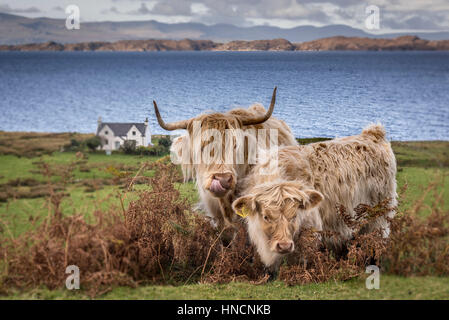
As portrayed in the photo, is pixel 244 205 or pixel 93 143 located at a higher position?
pixel 93 143

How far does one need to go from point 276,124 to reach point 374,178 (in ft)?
6.23

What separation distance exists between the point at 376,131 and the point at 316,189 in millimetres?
2015

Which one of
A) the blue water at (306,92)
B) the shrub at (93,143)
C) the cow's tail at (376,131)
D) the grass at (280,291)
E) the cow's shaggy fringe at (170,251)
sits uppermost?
the blue water at (306,92)

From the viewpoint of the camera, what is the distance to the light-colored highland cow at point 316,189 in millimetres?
5668

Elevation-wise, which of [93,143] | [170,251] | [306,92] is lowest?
[170,251]

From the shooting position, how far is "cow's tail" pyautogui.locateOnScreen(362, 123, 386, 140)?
25.2 feet

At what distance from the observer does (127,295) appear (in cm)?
542

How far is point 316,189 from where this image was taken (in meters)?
6.50

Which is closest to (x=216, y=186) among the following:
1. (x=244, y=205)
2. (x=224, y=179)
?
(x=224, y=179)

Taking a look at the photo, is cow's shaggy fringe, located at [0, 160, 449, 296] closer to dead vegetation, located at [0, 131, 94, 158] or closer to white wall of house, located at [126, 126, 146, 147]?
white wall of house, located at [126, 126, 146, 147]

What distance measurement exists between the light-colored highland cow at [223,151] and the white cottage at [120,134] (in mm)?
2621

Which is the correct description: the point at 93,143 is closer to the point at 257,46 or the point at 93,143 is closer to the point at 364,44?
the point at 257,46

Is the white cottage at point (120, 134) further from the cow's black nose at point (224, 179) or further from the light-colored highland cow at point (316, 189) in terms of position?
the light-colored highland cow at point (316, 189)

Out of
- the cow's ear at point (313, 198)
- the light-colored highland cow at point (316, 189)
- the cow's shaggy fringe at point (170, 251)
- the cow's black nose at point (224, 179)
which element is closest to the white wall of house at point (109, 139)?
the cow's shaggy fringe at point (170, 251)
